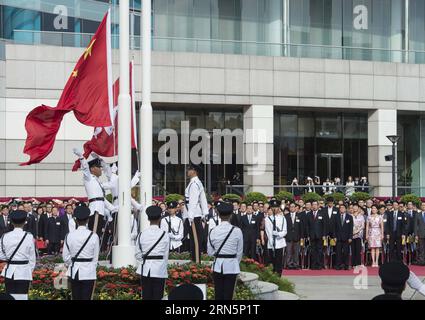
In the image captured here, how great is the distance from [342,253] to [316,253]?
0.76 m

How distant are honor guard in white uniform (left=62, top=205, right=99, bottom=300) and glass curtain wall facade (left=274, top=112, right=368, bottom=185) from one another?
28.4 m

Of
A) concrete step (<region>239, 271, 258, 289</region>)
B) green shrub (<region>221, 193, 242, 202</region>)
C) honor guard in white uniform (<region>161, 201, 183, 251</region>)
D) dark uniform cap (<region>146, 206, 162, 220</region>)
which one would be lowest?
concrete step (<region>239, 271, 258, 289</region>)

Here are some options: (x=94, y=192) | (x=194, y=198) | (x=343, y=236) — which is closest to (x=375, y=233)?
(x=343, y=236)

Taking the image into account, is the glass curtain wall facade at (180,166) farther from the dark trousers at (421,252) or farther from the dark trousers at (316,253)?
the dark trousers at (316,253)

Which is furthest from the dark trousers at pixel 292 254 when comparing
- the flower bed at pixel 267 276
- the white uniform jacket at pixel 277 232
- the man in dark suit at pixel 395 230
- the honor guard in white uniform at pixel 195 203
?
the honor guard in white uniform at pixel 195 203

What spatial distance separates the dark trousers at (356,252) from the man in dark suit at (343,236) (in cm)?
22

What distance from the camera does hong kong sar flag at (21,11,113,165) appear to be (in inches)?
598

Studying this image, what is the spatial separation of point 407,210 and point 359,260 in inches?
94.8

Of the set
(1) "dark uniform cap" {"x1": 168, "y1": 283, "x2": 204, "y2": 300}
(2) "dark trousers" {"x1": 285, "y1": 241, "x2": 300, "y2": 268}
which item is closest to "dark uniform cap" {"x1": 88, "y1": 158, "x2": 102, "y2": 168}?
(2) "dark trousers" {"x1": 285, "y1": 241, "x2": 300, "y2": 268}

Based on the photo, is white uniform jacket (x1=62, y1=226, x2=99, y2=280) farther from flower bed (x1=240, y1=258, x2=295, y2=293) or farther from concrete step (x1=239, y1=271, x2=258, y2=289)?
flower bed (x1=240, y1=258, x2=295, y2=293)

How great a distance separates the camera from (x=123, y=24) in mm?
14539
